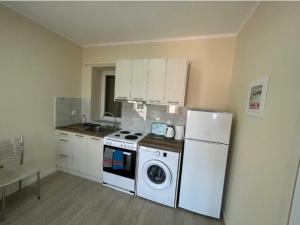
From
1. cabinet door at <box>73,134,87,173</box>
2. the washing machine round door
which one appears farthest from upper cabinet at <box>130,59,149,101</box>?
cabinet door at <box>73,134,87,173</box>

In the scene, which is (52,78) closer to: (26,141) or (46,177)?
(26,141)

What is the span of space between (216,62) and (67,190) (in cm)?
309

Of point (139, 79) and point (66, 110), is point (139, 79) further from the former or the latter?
point (66, 110)

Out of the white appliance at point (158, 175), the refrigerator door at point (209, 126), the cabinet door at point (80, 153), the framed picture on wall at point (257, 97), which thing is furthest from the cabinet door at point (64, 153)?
the framed picture on wall at point (257, 97)

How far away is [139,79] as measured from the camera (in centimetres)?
245

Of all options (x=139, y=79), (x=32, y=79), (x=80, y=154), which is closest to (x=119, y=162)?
(x=80, y=154)

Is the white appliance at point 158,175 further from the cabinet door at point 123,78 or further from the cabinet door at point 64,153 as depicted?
the cabinet door at point 64,153

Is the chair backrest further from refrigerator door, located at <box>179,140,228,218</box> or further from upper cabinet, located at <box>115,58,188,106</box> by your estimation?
refrigerator door, located at <box>179,140,228,218</box>

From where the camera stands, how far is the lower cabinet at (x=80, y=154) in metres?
2.50

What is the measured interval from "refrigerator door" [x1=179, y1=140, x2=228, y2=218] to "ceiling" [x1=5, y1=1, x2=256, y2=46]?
5.09 feet

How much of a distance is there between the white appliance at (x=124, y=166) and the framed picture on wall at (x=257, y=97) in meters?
1.50

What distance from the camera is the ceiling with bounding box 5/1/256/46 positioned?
164cm

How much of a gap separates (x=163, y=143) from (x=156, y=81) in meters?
0.97

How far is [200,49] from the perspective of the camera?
2.40m
